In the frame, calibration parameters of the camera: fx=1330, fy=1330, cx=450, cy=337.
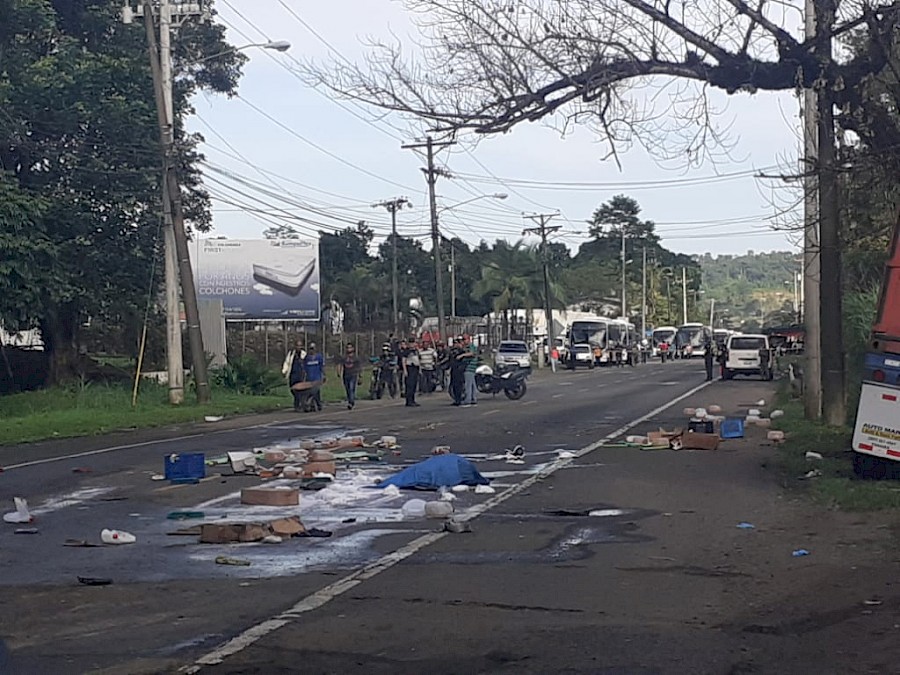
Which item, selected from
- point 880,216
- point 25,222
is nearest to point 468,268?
point 25,222

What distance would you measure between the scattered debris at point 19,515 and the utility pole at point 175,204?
18.5 meters

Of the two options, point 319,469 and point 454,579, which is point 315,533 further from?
point 319,469

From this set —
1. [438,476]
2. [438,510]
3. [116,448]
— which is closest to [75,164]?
[116,448]

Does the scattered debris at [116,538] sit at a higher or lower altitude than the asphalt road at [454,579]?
higher

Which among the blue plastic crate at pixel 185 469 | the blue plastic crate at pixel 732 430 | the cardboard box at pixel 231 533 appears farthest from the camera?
the blue plastic crate at pixel 732 430

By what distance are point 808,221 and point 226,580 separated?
1305 cm

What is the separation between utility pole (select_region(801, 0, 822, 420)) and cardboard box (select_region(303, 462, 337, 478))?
7.38 m

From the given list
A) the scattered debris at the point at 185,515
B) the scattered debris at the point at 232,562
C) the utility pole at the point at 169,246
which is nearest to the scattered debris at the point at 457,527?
the scattered debris at the point at 232,562

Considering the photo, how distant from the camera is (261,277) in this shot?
65125 mm

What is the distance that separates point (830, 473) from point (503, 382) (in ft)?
72.6

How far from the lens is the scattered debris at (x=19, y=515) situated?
44.1 feet

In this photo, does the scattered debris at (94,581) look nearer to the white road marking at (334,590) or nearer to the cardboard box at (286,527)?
the white road marking at (334,590)

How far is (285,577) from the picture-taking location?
10.1m

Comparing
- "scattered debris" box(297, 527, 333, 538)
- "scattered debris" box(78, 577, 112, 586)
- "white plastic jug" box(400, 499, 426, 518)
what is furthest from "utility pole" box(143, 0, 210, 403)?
"scattered debris" box(78, 577, 112, 586)
